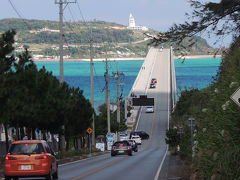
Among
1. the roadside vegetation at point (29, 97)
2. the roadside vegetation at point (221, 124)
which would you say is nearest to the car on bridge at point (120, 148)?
the roadside vegetation at point (29, 97)

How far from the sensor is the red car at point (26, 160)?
824 inches

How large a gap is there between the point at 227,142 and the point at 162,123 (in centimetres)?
10827

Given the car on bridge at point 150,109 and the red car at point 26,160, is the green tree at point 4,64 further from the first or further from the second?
the car on bridge at point 150,109

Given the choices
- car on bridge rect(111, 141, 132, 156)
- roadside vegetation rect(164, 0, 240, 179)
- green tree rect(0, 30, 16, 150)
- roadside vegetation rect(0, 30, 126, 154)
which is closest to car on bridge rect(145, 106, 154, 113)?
roadside vegetation rect(0, 30, 126, 154)

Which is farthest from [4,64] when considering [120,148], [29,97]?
[120,148]

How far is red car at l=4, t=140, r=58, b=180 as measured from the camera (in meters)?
20.9

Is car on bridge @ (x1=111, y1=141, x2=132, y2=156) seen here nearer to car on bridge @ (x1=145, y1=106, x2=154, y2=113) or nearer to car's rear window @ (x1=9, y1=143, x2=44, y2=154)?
car's rear window @ (x1=9, y1=143, x2=44, y2=154)

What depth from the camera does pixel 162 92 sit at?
157 metres

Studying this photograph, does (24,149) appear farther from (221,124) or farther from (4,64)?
(4,64)

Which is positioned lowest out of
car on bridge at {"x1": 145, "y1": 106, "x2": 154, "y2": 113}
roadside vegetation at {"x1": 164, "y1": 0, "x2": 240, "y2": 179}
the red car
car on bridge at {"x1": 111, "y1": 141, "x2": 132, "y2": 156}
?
car on bridge at {"x1": 145, "y1": 106, "x2": 154, "y2": 113}

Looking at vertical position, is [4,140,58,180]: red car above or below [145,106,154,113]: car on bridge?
above

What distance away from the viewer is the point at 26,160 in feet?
68.9

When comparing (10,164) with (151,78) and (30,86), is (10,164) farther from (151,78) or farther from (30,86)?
(151,78)

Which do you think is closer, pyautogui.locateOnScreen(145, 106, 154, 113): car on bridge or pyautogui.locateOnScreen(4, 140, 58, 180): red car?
pyautogui.locateOnScreen(4, 140, 58, 180): red car
